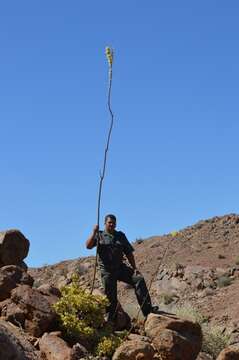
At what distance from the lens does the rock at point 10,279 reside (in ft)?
34.3

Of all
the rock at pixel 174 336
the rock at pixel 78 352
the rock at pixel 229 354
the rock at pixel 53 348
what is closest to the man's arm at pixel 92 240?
the rock at pixel 174 336

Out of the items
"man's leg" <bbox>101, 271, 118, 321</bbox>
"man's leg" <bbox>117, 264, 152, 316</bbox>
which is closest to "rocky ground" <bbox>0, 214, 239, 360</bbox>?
"man's leg" <bbox>117, 264, 152, 316</bbox>

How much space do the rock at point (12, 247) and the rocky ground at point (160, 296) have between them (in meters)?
0.02

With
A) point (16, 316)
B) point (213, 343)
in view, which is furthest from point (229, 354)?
point (16, 316)

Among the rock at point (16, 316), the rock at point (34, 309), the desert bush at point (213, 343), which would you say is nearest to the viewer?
the rock at point (34, 309)

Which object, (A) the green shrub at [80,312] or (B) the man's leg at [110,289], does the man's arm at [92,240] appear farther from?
(A) the green shrub at [80,312]

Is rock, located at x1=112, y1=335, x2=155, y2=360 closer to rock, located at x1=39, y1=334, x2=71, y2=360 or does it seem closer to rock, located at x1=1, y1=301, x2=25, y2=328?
rock, located at x1=39, y1=334, x2=71, y2=360

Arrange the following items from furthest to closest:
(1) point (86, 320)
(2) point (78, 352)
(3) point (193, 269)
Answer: (3) point (193, 269), (1) point (86, 320), (2) point (78, 352)

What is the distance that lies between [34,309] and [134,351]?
1.51 meters

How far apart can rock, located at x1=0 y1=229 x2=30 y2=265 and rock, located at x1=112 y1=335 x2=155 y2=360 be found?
3.30 metres

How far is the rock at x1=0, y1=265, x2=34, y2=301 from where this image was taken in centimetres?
1045

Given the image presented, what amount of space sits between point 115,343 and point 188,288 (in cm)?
2235

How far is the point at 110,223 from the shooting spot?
1138cm

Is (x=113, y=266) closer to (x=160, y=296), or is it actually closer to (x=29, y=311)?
(x=29, y=311)
